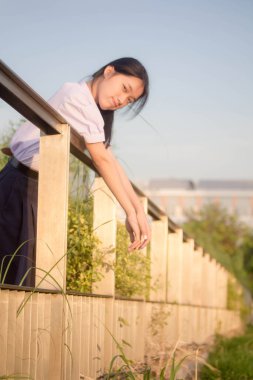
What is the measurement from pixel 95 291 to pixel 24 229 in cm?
113

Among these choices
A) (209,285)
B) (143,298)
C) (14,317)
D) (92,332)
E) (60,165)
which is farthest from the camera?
(209,285)

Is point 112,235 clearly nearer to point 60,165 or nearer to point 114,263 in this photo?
point 114,263

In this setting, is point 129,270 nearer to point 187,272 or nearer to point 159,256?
point 159,256

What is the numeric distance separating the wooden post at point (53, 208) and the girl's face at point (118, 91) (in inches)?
11.0

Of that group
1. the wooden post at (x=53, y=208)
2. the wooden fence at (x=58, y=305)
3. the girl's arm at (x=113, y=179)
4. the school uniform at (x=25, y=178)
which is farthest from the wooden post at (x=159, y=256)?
the wooden post at (x=53, y=208)

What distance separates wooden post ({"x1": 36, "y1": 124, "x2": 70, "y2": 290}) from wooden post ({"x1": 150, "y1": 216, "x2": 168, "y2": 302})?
388 cm

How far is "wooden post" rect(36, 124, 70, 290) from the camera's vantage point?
188 inches

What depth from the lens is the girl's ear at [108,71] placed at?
523 cm

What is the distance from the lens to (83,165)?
230 inches

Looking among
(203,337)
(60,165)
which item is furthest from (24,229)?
(203,337)

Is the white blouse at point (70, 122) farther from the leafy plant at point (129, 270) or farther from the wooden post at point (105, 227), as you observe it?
the leafy plant at point (129, 270)

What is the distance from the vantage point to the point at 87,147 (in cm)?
523

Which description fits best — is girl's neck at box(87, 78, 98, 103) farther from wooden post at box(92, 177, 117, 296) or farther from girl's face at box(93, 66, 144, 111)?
wooden post at box(92, 177, 117, 296)

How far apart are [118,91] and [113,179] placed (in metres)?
0.46
